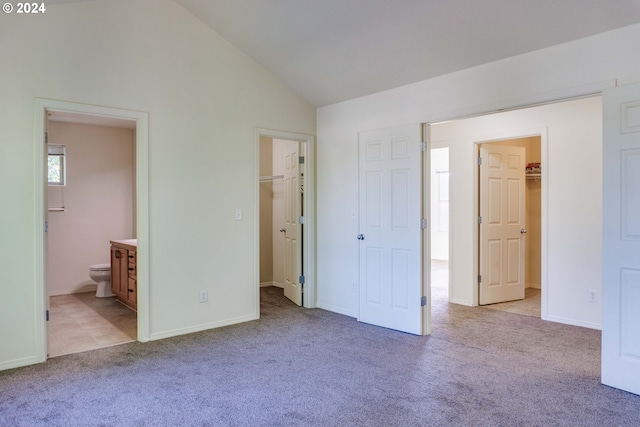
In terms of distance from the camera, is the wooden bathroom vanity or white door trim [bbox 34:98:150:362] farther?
the wooden bathroom vanity

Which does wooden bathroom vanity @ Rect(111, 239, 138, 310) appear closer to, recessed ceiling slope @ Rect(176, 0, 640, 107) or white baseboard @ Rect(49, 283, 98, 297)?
white baseboard @ Rect(49, 283, 98, 297)

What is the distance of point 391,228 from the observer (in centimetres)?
429

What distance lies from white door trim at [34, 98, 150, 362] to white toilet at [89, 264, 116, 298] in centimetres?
226

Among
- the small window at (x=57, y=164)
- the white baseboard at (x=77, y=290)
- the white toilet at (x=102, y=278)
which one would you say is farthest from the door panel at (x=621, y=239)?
the small window at (x=57, y=164)

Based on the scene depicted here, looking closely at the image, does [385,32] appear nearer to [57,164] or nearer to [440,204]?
[57,164]

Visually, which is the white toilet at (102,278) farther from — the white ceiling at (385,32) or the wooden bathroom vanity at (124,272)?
the white ceiling at (385,32)

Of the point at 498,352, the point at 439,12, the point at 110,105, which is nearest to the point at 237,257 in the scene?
the point at 110,105

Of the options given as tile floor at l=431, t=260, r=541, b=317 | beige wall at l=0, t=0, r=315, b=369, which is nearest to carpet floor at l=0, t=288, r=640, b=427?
beige wall at l=0, t=0, r=315, b=369

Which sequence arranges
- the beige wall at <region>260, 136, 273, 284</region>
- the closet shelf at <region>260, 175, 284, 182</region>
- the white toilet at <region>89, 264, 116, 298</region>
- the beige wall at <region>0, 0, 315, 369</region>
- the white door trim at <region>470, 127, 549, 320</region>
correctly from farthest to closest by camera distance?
the beige wall at <region>260, 136, 273, 284</region>, the closet shelf at <region>260, 175, 284, 182</region>, the white toilet at <region>89, 264, 116, 298</region>, the white door trim at <region>470, 127, 549, 320</region>, the beige wall at <region>0, 0, 315, 369</region>

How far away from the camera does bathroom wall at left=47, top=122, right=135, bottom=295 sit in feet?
19.6

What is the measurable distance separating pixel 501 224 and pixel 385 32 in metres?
3.16

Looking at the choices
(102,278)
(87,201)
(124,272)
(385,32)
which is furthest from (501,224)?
(87,201)

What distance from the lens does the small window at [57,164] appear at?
19.6 ft

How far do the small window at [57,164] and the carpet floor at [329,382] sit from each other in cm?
346
